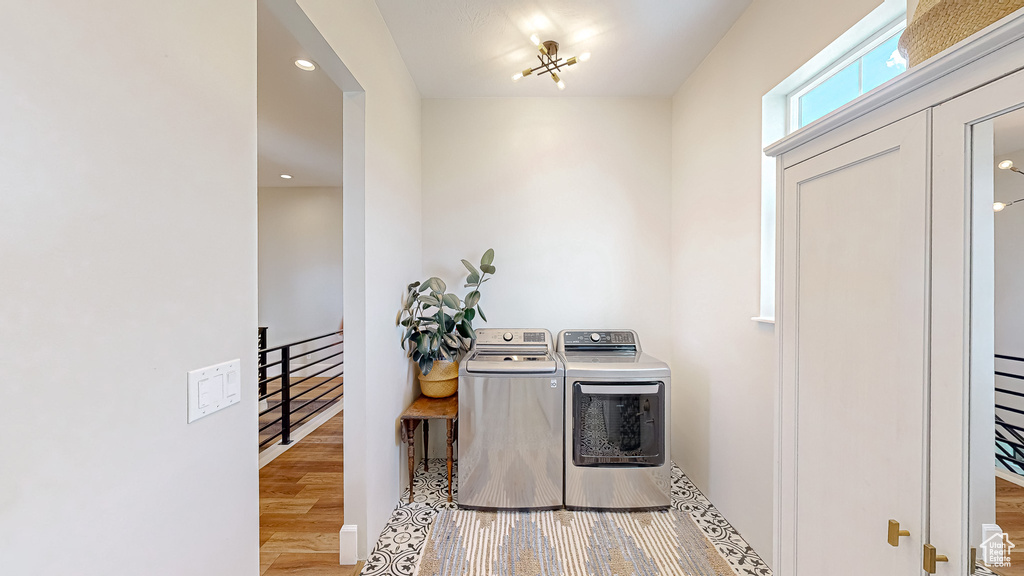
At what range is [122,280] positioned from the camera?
2.25 ft

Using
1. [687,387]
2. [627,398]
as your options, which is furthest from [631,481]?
[687,387]

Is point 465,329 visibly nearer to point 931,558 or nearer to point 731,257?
point 731,257

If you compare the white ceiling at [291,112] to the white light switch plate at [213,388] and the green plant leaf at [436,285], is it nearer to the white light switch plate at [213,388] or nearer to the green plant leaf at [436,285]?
the white light switch plate at [213,388]

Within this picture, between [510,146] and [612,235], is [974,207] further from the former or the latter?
[510,146]

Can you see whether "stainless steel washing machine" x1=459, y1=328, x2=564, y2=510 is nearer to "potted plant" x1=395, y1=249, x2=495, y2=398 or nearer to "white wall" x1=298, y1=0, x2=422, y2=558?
"potted plant" x1=395, y1=249, x2=495, y2=398

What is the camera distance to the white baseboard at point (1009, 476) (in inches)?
21.3

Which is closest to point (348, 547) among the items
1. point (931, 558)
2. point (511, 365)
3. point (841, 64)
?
point (511, 365)

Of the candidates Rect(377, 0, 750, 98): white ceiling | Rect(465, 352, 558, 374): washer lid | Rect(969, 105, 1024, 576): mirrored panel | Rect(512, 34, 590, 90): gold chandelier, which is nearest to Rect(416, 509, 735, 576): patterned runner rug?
Rect(465, 352, 558, 374): washer lid

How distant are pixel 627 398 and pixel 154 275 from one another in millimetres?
2101

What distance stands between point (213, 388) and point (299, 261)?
5.32 meters

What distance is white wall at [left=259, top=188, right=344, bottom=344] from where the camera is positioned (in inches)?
218

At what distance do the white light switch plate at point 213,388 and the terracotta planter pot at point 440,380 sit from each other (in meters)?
1.55

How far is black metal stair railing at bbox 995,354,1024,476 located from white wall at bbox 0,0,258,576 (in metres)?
1.36

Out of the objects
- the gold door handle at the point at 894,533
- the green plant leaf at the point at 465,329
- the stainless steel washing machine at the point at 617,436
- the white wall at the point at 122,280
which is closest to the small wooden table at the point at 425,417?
the green plant leaf at the point at 465,329
